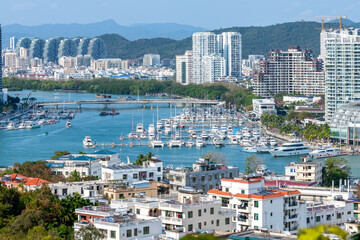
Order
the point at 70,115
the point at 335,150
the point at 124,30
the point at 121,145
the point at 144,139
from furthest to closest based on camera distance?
the point at 124,30
the point at 70,115
the point at 144,139
the point at 121,145
the point at 335,150

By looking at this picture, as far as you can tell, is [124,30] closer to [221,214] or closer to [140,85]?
[140,85]

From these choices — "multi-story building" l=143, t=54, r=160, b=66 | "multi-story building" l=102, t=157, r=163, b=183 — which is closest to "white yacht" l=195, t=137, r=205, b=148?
"multi-story building" l=102, t=157, r=163, b=183

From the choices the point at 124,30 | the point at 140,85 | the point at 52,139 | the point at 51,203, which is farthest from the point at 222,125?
the point at 124,30

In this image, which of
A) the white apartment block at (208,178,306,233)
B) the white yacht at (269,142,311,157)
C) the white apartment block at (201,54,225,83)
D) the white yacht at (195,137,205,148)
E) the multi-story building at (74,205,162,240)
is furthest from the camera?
the white apartment block at (201,54,225,83)

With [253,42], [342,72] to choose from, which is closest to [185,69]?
[342,72]

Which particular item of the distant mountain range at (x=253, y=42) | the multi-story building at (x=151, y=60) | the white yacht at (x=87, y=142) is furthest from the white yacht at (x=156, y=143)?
the multi-story building at (x=151, y=60)

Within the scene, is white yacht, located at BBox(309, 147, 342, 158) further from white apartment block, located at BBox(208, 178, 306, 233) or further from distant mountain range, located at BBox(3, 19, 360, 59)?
distant mountain range, located at BBox(3, 19, 360, 59)

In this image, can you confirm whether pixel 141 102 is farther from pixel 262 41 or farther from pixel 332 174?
pixel 262 41
